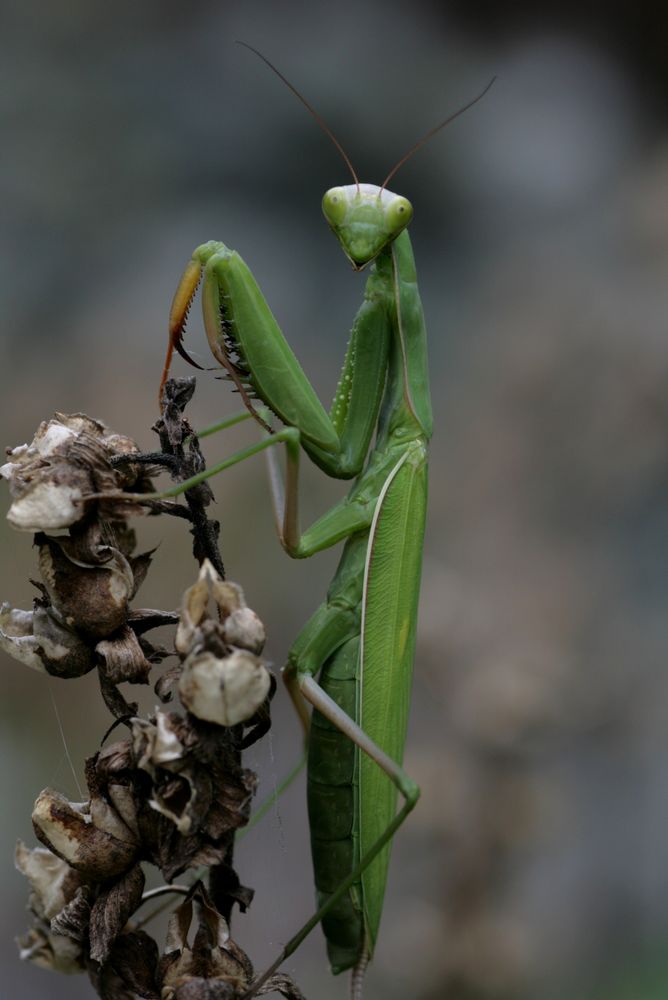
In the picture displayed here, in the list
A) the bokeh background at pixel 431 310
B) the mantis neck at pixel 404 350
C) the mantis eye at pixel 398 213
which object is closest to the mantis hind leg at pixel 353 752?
the mantis neck at pixel 404 350

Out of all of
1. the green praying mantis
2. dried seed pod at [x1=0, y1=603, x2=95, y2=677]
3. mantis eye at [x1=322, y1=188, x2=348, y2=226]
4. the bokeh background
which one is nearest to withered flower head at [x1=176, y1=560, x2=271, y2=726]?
dried seed pod at [x1=0, y1=603, x2=95, y2=677]

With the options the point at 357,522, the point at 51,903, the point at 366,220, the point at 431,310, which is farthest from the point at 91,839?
the point at 431,310

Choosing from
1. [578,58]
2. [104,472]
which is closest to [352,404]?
[104,472]

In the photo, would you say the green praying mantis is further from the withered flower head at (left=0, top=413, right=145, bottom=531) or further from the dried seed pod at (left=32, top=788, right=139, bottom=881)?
the dried seed pod at (left=32, top=788, right=139, bottom=881)

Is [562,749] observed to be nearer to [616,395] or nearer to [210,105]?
[616,395]

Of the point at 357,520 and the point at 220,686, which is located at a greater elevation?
the point at 357,520

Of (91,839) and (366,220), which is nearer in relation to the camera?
(91,839)

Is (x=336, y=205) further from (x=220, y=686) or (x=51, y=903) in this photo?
(x=51, y=903)
